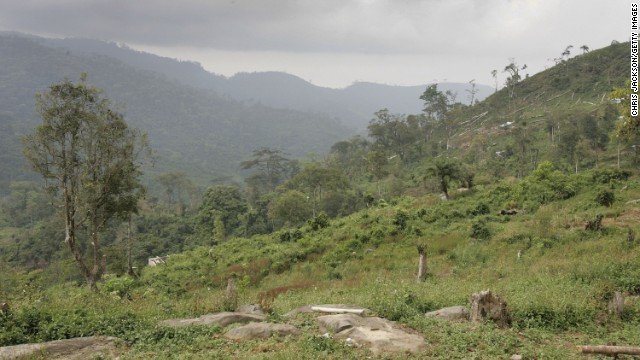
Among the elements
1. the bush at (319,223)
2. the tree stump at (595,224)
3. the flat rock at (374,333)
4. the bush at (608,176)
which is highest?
the bush at (608,176)

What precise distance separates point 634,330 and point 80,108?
67.6ft

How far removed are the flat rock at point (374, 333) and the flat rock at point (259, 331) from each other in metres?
0.69

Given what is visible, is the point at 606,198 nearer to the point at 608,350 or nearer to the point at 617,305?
the point at 617,305

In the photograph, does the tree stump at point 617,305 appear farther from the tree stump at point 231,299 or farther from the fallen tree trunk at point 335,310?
the tree stump at point 231,299

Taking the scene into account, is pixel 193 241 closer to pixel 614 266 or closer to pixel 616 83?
pixel 614 266

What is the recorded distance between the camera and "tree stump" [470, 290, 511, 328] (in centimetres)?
904

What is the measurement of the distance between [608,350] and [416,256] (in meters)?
13.2

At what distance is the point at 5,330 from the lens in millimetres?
8500

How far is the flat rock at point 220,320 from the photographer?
9.55 m

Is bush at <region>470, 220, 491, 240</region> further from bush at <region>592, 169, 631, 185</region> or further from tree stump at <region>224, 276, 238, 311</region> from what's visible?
tree stump at <region>224, 276, 238, 311</region>

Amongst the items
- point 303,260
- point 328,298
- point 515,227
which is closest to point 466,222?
point 515,227

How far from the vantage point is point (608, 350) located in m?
7.39

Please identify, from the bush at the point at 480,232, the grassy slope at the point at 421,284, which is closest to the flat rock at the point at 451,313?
the grassy slope at the point at 421,284

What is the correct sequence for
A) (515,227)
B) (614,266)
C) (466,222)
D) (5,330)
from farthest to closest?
1. (466,222)
2. (515,227)
3. (614,266)
4. (5,330)
